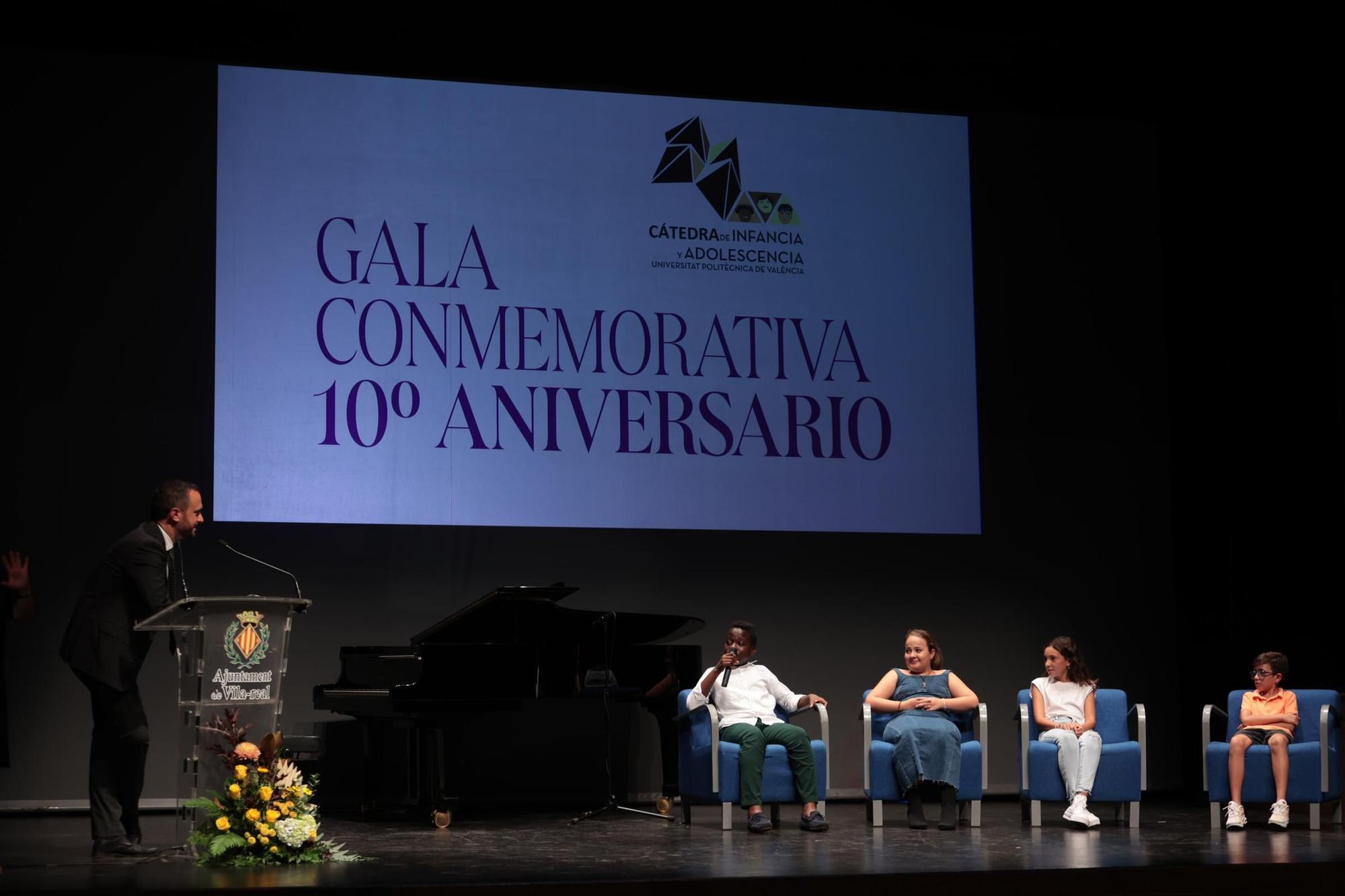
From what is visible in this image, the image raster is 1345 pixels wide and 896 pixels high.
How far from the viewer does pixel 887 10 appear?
7.91 metres

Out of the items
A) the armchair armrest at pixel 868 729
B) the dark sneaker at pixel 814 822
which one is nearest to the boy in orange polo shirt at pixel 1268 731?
the armchair armrest at pixel 868 729

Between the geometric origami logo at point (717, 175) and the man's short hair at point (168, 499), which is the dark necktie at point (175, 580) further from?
the geometric origami logo at point (717, 175)

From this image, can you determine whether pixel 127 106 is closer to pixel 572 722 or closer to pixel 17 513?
pixel 17 513

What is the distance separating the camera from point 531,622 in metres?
6.43

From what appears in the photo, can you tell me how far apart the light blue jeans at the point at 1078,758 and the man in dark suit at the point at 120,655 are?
3.67 m

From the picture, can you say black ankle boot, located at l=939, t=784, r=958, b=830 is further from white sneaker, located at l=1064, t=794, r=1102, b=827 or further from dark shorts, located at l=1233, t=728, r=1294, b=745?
dark shorts, located at l=1233, t=728, r=1294, b=745

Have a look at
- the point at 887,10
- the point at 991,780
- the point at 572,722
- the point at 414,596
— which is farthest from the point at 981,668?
the point at 887,10

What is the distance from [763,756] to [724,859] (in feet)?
3.66

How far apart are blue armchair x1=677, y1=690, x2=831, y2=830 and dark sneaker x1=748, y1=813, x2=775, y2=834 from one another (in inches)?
4.1

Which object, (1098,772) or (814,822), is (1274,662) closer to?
(1098,772)

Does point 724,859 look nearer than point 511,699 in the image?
Yes

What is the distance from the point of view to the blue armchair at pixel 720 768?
6109mm

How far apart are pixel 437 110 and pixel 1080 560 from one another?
433cm

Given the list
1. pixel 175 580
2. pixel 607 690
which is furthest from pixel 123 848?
pixel 607 690
